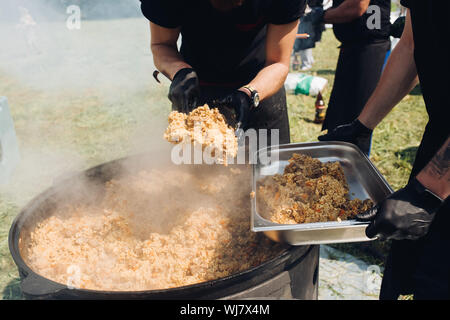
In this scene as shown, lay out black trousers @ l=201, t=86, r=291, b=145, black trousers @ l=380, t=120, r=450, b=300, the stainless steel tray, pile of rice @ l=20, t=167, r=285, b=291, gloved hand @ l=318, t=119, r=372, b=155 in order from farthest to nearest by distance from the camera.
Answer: black trousers @ l=201, t=86, r=291, b=145 < gloved hand @ l=318, t=119, r=372, b=155 < pile of rice @ l=20, t=167, r=285, b=291 < black trousers @ l=380, t=120, r=450, b=300 < the stainless steel tray

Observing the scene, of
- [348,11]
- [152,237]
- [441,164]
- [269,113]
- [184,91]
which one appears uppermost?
[348,11]

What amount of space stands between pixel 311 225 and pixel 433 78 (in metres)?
0.90

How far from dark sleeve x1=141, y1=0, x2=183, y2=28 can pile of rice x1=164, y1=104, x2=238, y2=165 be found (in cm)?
69

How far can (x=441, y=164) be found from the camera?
1.36 m

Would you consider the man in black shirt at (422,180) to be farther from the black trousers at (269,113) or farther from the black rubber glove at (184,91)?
the black rubber glove at (184,91)

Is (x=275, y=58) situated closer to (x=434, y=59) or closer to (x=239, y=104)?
(x=239, y=104)

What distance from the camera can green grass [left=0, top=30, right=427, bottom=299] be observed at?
13.1ft

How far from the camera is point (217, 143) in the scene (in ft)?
5.67

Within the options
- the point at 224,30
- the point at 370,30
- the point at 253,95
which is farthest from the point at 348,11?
A: the point at 253,95

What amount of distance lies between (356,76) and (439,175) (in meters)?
2.14

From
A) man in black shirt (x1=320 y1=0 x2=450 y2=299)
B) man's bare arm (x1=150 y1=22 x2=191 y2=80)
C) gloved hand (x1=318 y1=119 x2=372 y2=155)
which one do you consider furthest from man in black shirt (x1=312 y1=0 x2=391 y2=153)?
man's bare arm (x1=150 y1=22 x2=191 y2=80)

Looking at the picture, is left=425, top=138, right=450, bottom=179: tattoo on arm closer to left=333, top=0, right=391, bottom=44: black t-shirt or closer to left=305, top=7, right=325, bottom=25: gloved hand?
left=333, top=0, right=391, bottom=44: black t-shirt

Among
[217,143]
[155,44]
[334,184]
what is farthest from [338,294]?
[155,44]
